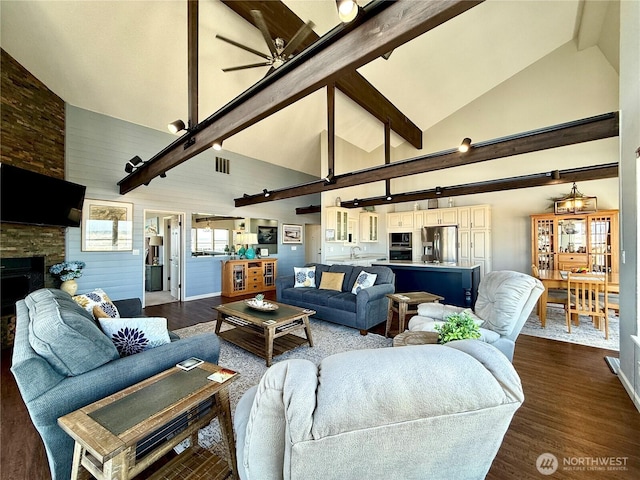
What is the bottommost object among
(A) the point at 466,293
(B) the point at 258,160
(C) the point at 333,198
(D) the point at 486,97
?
(A) the point at 466,293

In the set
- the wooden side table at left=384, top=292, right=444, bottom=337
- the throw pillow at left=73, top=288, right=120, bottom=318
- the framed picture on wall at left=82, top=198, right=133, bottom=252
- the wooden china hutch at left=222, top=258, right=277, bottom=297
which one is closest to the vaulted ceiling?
the framed picture on wall at left=82, top=198, right=133, bottom=252

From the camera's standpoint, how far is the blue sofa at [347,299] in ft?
→ 12.4

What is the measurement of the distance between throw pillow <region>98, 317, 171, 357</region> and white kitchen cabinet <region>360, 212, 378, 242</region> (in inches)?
263

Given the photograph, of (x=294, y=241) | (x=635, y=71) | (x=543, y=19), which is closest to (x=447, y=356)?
(x=635, y=71)

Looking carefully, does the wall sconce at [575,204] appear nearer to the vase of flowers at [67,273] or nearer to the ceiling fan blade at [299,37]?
the ceiling fan blade at [299,37]

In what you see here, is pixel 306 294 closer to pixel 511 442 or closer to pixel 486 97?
pixel 511 442

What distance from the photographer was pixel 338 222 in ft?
23.5

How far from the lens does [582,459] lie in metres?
1.63

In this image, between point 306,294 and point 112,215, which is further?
point 112,215

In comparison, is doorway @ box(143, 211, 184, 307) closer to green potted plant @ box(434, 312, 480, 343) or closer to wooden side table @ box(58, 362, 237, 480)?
wooden side table @ box(58, 362, 237, 480)

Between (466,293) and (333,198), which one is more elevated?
(333,198)

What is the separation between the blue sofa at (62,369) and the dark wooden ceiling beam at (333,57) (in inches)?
83.9

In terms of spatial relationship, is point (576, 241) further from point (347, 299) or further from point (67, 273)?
point (67, 273)

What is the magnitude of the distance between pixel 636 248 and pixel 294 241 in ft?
23.9
